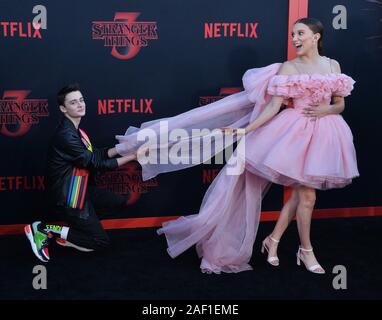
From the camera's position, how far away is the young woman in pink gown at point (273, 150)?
3.29 m

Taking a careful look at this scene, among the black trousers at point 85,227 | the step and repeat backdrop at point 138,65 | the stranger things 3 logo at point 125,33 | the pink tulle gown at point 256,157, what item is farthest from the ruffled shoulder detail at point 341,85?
the black trousers at point 85,227

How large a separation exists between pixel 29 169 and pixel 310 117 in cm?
194

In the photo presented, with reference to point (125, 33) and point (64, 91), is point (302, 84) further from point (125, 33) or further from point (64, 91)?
point (64, 91)

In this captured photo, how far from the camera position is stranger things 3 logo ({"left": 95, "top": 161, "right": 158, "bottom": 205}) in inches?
163

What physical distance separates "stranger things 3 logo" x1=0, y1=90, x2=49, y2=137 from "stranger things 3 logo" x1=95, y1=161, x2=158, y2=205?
607 millimetres

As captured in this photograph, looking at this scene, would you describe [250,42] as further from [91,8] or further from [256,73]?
[91,8]

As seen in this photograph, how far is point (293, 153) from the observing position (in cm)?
329

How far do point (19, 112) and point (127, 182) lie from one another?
889 mm

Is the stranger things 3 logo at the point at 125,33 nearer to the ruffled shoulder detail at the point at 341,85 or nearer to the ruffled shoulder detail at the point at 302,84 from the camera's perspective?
the ruffled shoulder detail at the point at 302,84

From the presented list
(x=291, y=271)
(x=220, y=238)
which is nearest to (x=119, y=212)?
(x=220, y=238)

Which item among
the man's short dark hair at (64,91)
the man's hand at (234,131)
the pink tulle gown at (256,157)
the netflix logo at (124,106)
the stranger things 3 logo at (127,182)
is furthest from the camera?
the stranger things 3 logo at (127,182)

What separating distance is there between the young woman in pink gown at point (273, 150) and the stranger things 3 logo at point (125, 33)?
0.61 meters

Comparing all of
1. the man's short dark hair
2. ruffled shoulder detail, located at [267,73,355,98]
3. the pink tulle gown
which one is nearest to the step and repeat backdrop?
the man's short dark hair
